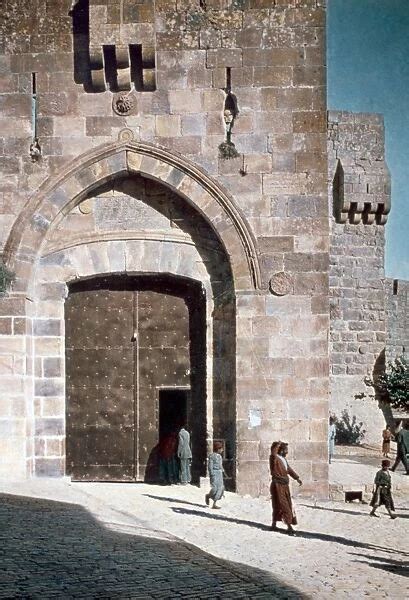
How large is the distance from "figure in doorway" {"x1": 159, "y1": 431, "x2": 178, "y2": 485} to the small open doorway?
15cm

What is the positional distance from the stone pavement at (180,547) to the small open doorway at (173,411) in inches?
39.1

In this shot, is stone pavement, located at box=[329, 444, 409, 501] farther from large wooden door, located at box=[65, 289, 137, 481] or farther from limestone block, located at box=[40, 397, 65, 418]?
limestone block, located at box=[40, 397, 65, 418]

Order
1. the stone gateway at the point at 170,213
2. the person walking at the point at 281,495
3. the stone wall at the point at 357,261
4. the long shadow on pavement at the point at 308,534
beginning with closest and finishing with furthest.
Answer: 1. the long shadow on pavement at the point at 308,534
2. the person walking at the point at 281,495
3. the stone gateway at the point at 170,213
4. the stone wall at the point at 357,261

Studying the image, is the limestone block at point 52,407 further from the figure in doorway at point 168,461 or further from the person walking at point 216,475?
the person walking at point 216,475

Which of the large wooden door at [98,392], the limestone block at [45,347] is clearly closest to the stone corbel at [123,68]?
the large wooden door at [98,392]

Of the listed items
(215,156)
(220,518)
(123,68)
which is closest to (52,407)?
(220,518)

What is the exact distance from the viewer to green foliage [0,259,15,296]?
12545 mm

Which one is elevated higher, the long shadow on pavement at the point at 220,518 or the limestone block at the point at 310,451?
the limestone block at the point at 310,451

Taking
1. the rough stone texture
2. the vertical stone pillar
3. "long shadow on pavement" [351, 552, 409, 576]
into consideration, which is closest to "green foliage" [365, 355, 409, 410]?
Answer: the rough stone texture

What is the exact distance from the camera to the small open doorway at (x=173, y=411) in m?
13.4

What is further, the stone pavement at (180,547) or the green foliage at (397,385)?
the green foliage at (397,385)

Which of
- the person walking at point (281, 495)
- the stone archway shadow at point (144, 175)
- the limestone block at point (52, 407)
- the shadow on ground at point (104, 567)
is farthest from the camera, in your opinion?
the limestone block at point (52, 407)

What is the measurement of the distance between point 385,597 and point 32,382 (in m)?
7.09

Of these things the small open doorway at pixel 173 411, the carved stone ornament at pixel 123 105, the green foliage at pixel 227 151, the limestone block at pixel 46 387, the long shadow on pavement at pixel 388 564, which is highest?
the carved stone ornament at pixel 123 105
